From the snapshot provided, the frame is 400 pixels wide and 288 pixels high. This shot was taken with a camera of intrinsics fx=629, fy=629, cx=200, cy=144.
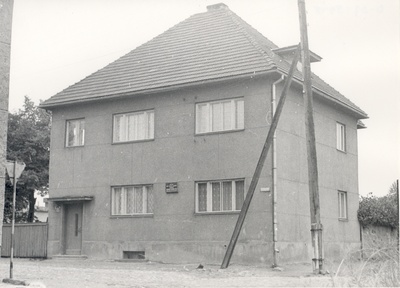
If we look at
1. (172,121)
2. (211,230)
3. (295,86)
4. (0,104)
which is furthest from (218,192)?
(0,104)

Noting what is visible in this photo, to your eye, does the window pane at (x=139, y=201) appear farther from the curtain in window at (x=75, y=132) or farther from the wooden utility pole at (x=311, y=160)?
the wooden utility pole at (x=311, y=160)

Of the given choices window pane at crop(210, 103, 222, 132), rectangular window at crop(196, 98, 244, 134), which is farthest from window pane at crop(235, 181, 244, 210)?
window pane at crop(210, 103, 222, 132)

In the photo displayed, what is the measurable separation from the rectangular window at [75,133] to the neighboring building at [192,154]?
0.06 meters

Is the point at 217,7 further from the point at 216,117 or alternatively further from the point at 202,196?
the point at 202,196

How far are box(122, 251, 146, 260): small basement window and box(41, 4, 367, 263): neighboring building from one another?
5cm

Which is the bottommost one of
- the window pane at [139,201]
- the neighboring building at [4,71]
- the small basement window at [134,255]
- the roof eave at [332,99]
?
the small basement window at [134,255]

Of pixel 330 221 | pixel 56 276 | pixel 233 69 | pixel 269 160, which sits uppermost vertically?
pixel 233 69

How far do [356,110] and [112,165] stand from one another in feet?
34.3

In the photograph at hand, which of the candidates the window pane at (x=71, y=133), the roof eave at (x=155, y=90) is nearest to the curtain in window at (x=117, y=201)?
the window pane at (x=71, y=133)

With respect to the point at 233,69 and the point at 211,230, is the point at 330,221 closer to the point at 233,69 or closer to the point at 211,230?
the point at 211,230

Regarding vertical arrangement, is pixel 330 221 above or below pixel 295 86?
below

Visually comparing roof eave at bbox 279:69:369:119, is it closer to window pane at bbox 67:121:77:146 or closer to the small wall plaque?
the small wall plaque

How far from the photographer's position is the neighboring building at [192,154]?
2083 cm

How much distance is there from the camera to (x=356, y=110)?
2641cm
